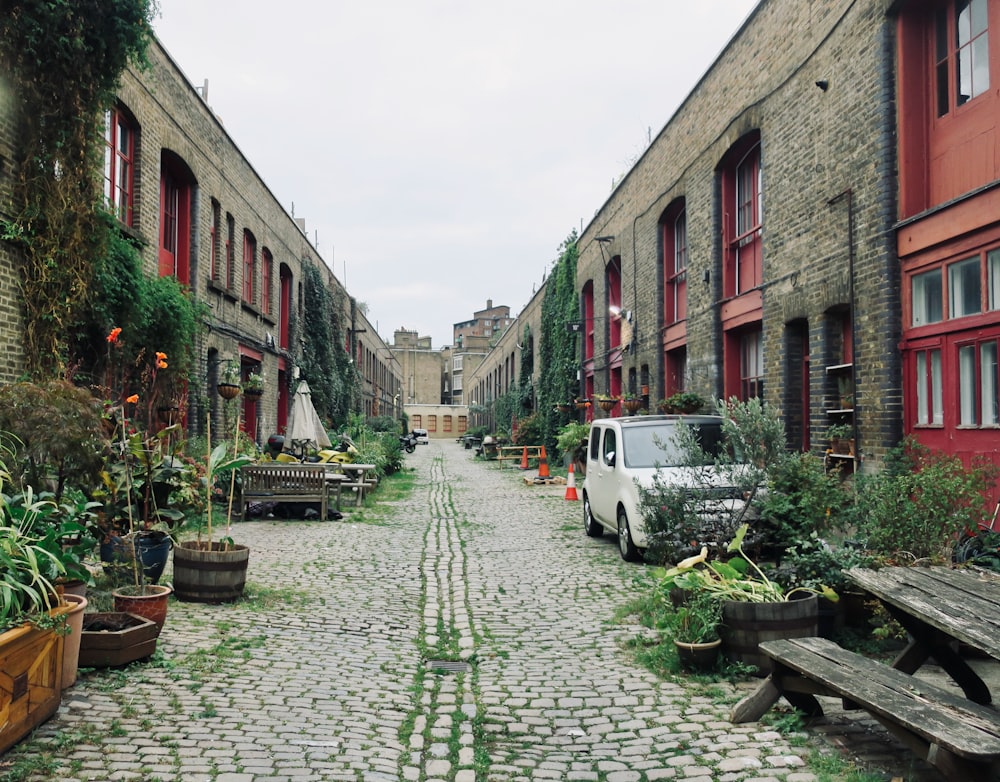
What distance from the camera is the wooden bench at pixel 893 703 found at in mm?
2962

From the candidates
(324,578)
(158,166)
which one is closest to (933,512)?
(324,578)

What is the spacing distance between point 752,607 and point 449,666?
2036 millimetres

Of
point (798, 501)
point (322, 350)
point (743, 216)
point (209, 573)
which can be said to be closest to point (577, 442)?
point (743, 216)

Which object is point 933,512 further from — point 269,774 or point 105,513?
point 105,513

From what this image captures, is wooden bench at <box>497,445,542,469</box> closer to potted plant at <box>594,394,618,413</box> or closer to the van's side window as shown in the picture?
potted plant at <box>594,394,618,413</box>

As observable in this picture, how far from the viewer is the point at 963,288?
7.62m

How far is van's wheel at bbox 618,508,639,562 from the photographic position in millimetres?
8953

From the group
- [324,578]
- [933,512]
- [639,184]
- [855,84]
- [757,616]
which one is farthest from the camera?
[639,184]

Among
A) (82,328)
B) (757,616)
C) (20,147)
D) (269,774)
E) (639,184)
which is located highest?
(639,184)

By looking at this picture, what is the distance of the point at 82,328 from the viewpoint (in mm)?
10719

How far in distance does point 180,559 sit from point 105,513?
862 mm

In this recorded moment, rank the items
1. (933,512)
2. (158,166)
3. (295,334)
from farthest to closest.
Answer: (295,334) < (158,166) < (933,512)

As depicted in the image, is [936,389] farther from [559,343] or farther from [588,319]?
[559,343]

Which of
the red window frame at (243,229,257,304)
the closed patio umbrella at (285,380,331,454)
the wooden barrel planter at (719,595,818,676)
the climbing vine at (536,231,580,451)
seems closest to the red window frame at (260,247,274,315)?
the red window frame at (243,229,257,304)
